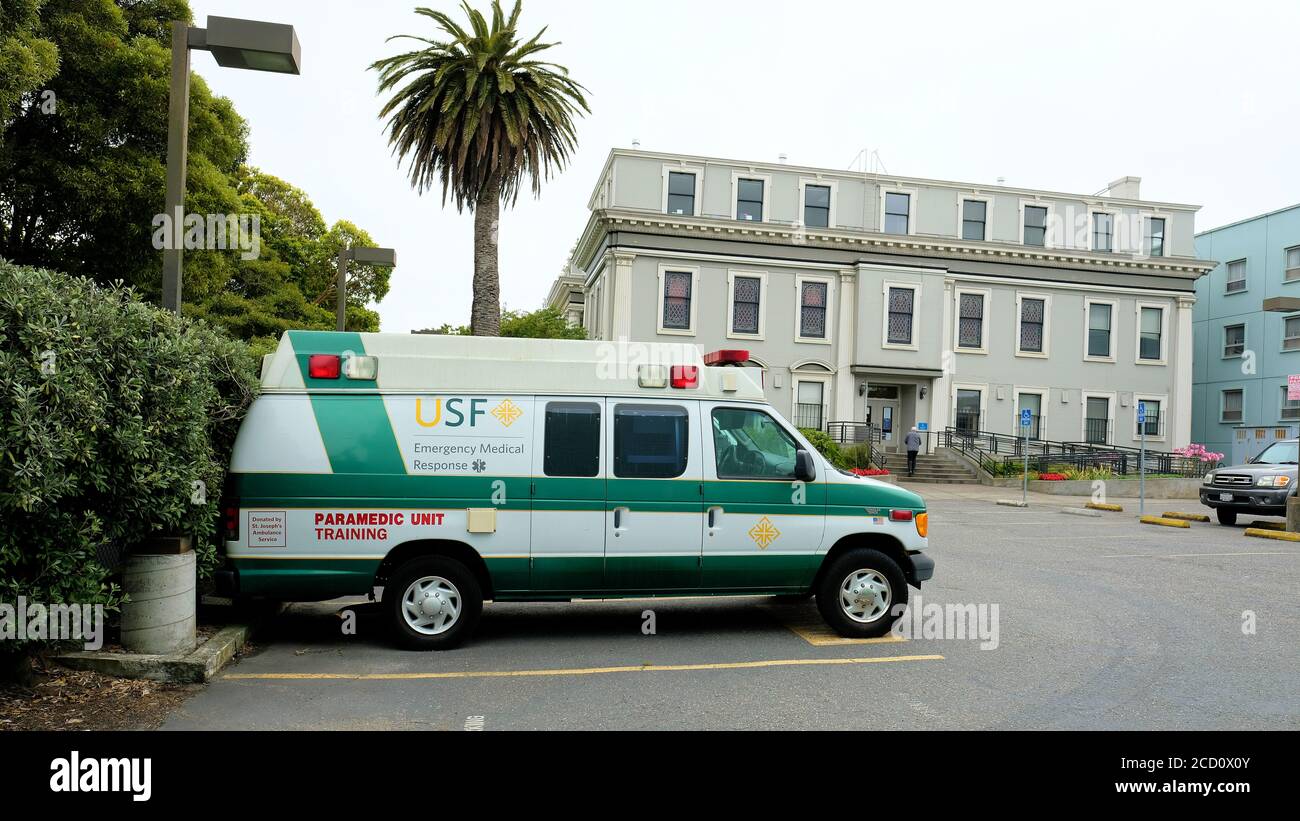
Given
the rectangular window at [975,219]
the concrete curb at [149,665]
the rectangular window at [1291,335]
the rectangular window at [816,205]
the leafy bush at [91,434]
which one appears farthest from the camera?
the rectangular window at [1291,335]

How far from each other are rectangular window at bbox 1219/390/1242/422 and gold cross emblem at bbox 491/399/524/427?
149 ft

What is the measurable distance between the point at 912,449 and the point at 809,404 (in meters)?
4.51

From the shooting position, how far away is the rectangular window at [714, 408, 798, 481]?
23.7 feet

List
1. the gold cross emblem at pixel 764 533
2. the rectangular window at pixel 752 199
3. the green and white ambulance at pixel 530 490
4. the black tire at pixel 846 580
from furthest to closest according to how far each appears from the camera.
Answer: the rectangular window at pixel 752 199
the black tire at pixel 846 580
the gold cross emblem at pixel 764 533
the green and white ambulance at pixel 530 490

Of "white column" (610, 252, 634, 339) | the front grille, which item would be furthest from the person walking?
the front grille

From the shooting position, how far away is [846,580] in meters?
7.36

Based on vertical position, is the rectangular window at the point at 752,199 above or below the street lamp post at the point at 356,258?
above

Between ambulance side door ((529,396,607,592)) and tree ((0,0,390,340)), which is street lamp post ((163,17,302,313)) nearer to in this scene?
ambulance side door ((529,396,607,592))

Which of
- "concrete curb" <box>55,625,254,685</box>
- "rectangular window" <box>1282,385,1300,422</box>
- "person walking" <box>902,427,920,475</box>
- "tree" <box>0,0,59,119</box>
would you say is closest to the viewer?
"concrete curb" <box>55,625,254,685</box>

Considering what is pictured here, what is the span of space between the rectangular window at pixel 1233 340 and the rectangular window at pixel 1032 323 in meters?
13.4

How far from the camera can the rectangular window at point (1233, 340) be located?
137 ft

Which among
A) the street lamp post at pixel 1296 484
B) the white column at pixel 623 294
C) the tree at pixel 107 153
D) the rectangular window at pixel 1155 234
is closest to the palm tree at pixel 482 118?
the tree at pixel 107 153

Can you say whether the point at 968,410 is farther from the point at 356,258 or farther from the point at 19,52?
the point at 19,52

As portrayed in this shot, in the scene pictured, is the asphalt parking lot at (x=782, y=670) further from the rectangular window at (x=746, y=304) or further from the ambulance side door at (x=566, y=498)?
the rectangular window at (x=746, y=304)
